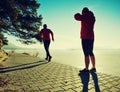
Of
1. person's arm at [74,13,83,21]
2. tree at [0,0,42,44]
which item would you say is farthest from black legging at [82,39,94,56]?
tree at [0,0,42,44]

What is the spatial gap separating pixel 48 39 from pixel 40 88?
6.75 metres

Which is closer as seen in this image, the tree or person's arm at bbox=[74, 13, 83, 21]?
person's arm at bbox=[74, 13, 83, 21]

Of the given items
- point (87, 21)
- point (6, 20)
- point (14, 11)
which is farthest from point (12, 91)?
point (6, 20)

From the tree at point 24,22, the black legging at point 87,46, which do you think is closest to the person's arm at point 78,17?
the black legging at point 87,46

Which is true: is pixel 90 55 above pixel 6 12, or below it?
below

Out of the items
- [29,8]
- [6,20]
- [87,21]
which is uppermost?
[29,8]

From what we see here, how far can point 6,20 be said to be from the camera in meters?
16.3

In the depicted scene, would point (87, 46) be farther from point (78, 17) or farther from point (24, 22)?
point (24, 22)

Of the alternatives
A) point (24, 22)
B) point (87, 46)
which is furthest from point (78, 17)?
point (24, 22)

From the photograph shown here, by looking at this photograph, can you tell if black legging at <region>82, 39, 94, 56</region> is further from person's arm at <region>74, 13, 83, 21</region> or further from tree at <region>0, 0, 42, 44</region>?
tree at <region>0, 0, 42, 44</region>

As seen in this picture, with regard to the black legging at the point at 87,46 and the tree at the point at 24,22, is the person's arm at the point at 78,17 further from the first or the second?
the tree at the point at 24,22

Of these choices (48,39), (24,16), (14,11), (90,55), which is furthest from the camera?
(24,16)

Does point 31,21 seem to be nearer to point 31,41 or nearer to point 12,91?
point 31,41

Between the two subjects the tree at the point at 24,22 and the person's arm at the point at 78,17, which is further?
the tree at the point at 24,22
